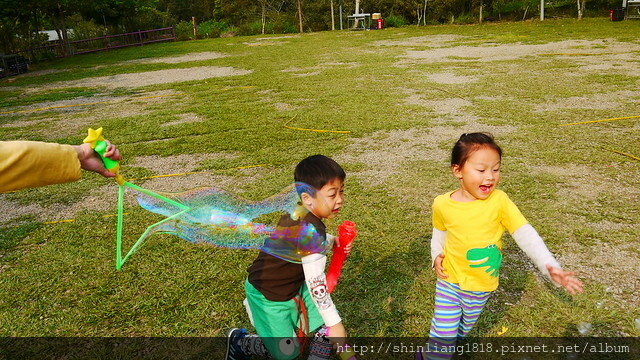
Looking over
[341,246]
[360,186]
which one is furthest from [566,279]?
[360,186]

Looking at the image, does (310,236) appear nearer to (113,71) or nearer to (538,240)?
(538,240)

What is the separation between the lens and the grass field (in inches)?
114

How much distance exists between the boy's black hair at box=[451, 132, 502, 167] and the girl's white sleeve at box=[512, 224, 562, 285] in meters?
0.36

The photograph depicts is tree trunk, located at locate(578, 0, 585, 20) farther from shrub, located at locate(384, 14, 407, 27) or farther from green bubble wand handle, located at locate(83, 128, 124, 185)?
green bubble wand handle, located at locate(83, 128, 124, 185)

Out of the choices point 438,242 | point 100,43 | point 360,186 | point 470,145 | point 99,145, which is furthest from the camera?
point 100,43

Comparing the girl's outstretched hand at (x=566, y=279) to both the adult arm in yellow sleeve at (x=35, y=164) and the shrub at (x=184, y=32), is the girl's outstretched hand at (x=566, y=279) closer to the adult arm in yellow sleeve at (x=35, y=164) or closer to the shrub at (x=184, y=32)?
the adult arm in yellow sleeve at (x=35, y=164)

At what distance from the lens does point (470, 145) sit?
2143mm

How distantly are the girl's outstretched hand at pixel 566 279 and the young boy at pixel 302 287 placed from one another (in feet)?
2.94

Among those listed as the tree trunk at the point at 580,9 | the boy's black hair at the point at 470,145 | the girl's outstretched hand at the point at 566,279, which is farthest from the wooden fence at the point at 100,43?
the girl's outstretched hand at the point at 566,279

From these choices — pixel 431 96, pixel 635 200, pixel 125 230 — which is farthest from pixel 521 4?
pixel 125 230

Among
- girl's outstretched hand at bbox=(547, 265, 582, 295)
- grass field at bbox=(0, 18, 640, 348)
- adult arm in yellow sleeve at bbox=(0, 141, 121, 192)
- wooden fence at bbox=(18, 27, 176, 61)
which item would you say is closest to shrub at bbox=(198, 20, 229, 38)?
wooden fence at bbox=(18, 27, 176, 61)

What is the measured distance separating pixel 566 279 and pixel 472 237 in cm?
44

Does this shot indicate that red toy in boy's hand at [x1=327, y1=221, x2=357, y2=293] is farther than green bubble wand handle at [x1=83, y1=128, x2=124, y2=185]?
Yes

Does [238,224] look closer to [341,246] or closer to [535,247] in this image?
[341,246]
